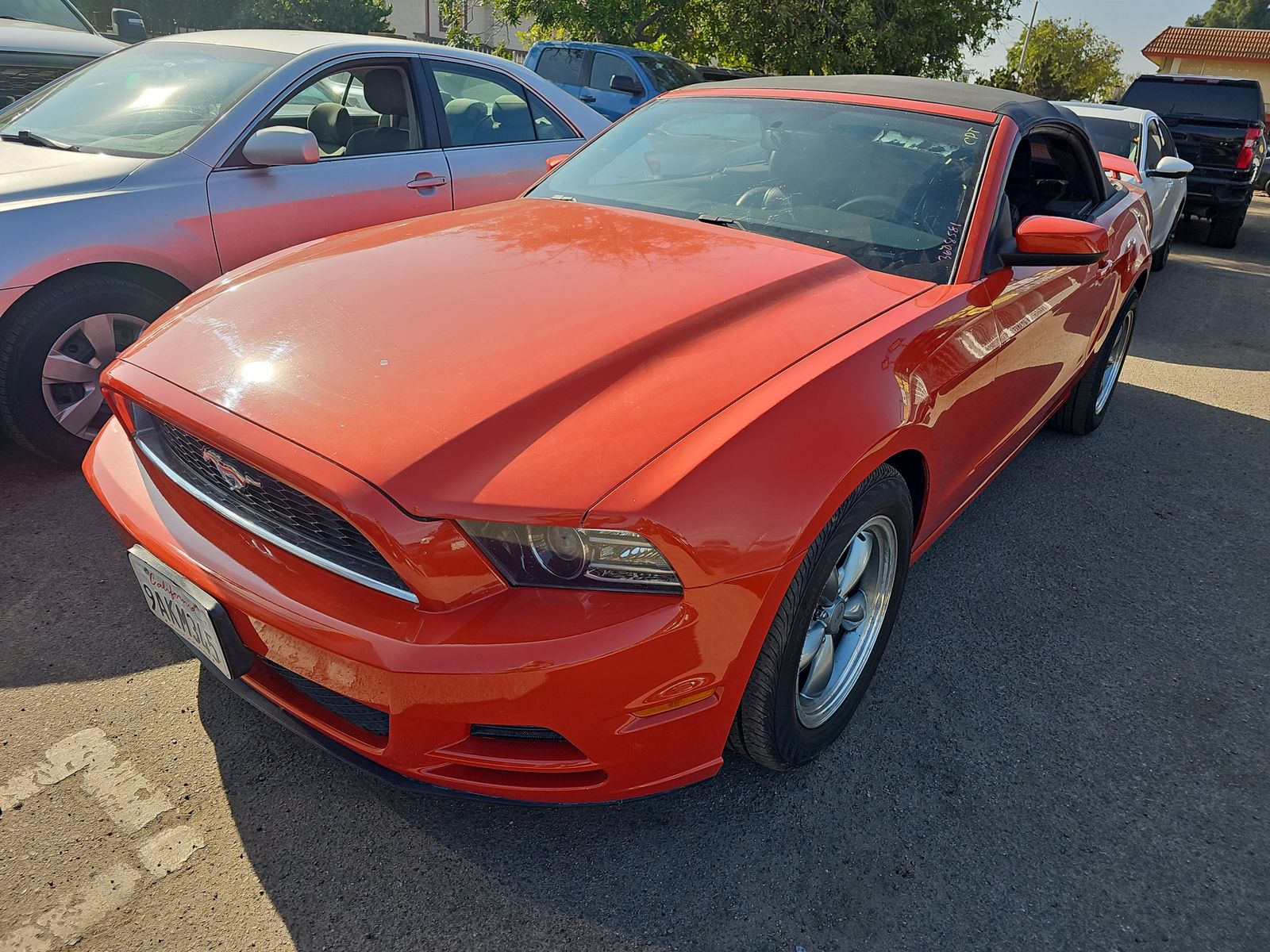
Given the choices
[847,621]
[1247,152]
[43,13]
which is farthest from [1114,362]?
[43,13]

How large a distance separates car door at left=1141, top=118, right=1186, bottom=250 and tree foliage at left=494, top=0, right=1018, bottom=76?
294 inches

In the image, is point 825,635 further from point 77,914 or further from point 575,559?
point 77,914

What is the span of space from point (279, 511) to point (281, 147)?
2.42 metres

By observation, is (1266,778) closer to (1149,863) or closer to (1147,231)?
(1149,863)

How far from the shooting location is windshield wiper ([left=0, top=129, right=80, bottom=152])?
3.71 metres

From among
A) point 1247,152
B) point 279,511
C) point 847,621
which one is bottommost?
point 847,621

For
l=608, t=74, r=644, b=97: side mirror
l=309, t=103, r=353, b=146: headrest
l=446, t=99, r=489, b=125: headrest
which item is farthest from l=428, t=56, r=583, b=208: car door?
l=608, t=74, r=644, b=97: side mirror

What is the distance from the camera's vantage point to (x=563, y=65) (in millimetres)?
12000

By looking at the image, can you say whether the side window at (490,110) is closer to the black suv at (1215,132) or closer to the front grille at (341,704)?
the front grille at (341,704)

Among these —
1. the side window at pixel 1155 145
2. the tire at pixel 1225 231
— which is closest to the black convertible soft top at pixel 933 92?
the side window at pixel 1155 145

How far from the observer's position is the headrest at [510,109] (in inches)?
194

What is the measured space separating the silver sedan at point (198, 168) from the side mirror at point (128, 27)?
339 cm

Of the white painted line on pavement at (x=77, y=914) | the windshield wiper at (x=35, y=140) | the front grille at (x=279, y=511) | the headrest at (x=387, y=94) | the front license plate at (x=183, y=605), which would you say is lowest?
Answer: the white painted line on pavement at (x=77, y=914)

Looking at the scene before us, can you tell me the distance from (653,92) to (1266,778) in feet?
34.8
